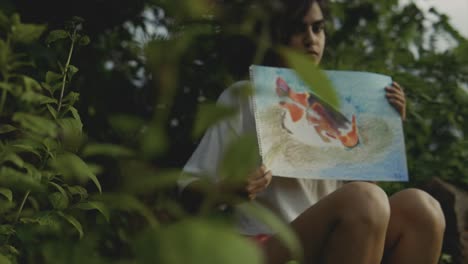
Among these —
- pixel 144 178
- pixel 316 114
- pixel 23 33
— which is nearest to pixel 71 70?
pixel 23 33

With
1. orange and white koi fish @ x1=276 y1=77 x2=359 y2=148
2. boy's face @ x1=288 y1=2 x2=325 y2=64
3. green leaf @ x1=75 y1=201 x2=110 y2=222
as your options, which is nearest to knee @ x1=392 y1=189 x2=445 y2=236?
orange and white koi fish @ x1=276 y1=77 x2=359 y2=148

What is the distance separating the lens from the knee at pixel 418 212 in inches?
79.2

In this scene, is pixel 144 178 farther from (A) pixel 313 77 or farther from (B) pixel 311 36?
(B) pixel 311 36

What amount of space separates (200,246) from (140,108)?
7.70ft

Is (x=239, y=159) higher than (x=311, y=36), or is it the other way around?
(x=239, y=159)

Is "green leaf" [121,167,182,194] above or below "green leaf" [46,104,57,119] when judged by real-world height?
above

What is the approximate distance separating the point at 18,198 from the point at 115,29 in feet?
5.00

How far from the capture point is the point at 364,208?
1855 mm

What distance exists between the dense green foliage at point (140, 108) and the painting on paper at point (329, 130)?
0.18 meters

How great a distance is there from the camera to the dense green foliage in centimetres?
58

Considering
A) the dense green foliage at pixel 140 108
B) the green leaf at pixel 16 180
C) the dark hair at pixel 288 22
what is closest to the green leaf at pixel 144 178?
the dense green foliage at pixel 140 108

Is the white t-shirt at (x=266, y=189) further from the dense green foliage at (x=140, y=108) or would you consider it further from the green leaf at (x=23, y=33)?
the green leaf at (x=23, y=33)

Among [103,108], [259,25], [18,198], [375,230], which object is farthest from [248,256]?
[103,108]

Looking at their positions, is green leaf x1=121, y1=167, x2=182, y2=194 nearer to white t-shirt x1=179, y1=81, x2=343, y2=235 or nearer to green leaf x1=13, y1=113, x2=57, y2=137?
green leaf x1=13, y1=113, x2=57, y2=137
